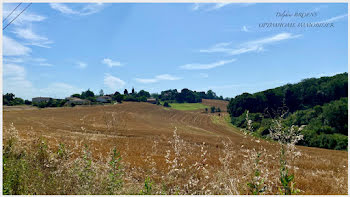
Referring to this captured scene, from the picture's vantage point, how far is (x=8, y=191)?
4.93m

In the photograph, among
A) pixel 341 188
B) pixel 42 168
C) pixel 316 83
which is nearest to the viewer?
pixel 42 168

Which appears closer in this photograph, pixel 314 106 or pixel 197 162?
pixel 197 162

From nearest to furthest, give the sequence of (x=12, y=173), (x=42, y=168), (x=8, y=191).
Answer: (x=8, y=191) < (x=12, y=173) < (x=42, y=168)

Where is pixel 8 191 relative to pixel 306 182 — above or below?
above

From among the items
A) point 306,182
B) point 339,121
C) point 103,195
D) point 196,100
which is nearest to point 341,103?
point 339,121

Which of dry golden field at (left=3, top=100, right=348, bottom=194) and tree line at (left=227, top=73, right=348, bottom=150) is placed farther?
tree line at (left=227, top=73, right=348, bottom=150)

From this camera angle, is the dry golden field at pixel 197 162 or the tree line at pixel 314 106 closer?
the dry golden field at pixel 197 162

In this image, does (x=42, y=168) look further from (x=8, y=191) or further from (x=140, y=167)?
(x=140, y=167)

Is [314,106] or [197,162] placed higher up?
[314,106]

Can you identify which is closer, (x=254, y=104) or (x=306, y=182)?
(x=306, y=182)

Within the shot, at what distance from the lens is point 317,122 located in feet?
171

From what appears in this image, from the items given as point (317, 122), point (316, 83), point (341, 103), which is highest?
point (316, 83)

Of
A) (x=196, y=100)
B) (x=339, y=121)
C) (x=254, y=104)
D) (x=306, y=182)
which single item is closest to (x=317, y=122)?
(x=339, y=121)

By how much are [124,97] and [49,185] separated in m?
110
